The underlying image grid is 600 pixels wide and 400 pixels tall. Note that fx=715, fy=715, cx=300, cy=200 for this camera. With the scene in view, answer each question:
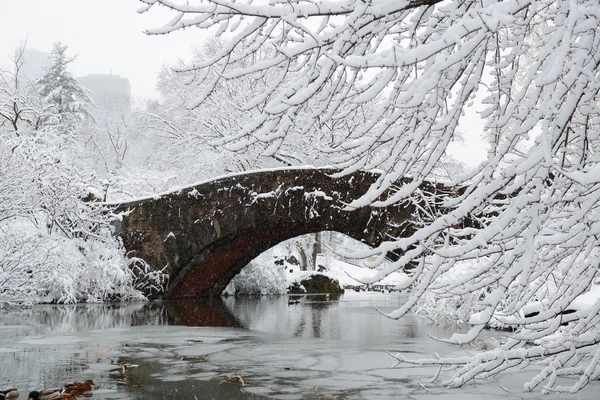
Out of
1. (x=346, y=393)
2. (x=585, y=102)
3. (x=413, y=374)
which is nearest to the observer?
(x=585, y=102)

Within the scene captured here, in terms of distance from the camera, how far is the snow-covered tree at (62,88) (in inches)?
1496

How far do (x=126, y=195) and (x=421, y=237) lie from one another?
20.5 meters

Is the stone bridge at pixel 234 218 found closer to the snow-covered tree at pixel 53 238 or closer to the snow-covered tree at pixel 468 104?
the snow-covered tree at pixel 53 238

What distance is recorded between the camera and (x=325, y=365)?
668 cm

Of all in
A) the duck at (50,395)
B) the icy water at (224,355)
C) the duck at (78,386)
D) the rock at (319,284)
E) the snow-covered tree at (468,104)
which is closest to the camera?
the snow-covered tree at (468,104)

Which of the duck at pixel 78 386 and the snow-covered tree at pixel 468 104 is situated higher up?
the snow-covered tree at pixel 468 104

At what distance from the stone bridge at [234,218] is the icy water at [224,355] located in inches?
103

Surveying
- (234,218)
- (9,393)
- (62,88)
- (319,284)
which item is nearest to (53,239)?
(234,218)

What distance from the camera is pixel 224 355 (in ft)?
23.9

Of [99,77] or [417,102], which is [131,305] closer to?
[417,102]

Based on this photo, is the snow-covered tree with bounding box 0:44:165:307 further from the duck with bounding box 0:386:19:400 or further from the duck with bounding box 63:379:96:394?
the duck with bounding box 0:386:19:400

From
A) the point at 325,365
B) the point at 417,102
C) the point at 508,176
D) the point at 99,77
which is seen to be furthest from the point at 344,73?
the point at 99,77

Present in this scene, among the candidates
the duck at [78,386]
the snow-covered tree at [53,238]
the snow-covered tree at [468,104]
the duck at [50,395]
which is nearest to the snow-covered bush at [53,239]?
the snow-covered tree at [53,238]

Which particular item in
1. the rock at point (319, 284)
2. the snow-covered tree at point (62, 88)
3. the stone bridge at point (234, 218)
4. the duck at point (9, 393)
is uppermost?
the snow-covered tree at point (62, 88)
